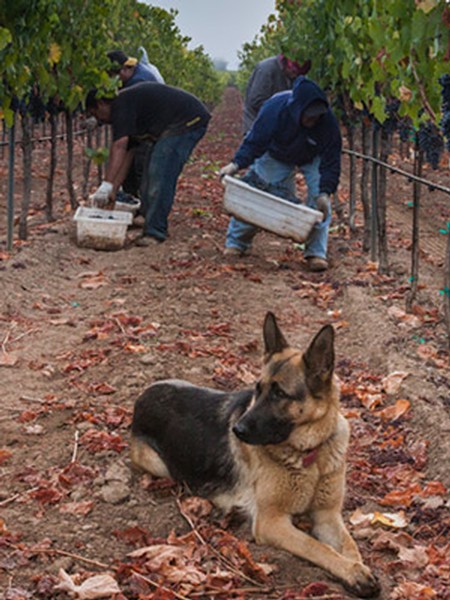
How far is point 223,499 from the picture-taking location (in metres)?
4.19

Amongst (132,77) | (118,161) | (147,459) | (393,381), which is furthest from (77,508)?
(132,77)

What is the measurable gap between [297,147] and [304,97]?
24.3 inches

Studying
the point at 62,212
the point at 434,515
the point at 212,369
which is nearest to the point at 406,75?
the point at 212,369

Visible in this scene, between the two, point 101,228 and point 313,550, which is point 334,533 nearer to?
point 313,550

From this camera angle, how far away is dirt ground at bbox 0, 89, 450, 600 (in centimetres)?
370

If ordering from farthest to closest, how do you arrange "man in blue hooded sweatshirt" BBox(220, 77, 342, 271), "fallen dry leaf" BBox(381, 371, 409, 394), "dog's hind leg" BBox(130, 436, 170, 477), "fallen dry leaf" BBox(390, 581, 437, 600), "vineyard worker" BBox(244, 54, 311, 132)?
"vineyard worker" BBox(244, 54, 311, 132)
"man in blue hooded sweatshirt" BBox(220, 77, 342, 271)
"fallen dry leaf" BBox(381, 371, 409, 394)
"dog's hind leg" BBox(130, 436, 170, 477)
"fallen dry leaf" BBox(390, 581, 437, 600)

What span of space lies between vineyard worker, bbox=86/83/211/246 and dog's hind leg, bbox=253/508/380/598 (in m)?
6.86

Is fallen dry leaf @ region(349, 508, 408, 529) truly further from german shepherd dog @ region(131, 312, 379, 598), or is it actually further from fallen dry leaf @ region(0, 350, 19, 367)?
fallen dry leaf @ region(0, 350, 19, 367)

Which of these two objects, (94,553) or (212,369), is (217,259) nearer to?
(212,369)

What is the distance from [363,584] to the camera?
3529mm

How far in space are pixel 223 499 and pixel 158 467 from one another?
0.46 m

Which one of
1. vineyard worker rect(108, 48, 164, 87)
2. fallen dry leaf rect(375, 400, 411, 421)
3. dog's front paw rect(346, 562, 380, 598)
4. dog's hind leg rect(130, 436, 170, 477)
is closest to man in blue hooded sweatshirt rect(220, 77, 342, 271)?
vineyard worker rect(108, 48, 164, 87)

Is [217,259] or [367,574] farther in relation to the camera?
[217,259]

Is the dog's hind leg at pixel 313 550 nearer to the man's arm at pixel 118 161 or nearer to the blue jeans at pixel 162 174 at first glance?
the man's arm at pixel 118 161
